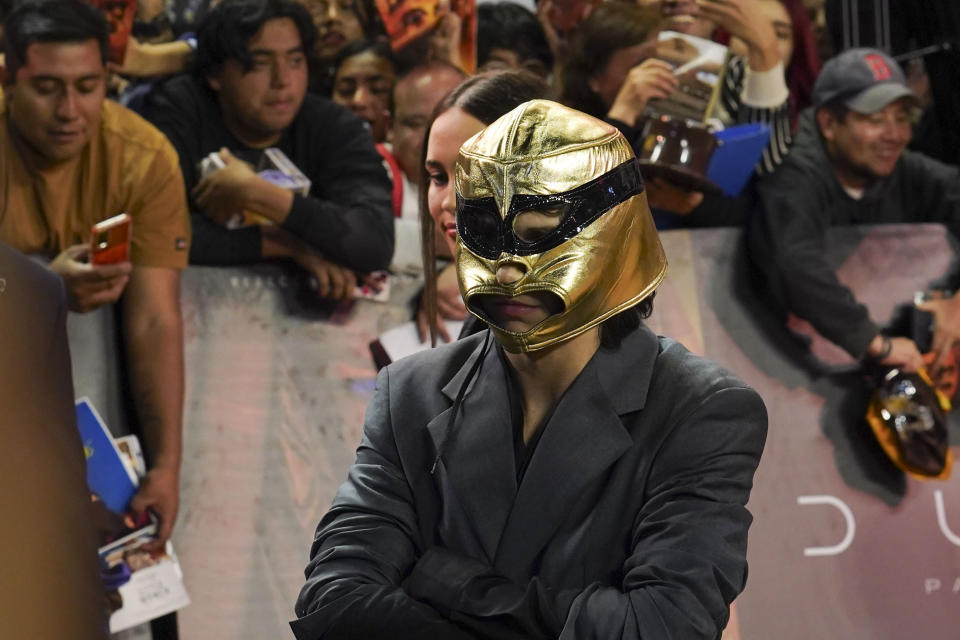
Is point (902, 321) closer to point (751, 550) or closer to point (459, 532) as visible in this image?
point (751, 550)

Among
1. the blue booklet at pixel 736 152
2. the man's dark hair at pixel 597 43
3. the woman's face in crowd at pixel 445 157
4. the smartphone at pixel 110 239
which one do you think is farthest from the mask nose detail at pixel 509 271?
the man's dark hair at pixel 597 43

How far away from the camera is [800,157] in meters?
4.30

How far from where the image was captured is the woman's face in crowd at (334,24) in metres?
4.03

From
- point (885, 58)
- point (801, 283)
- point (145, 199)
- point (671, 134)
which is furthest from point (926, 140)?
point (145, 199)

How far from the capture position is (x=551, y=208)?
1.65 m

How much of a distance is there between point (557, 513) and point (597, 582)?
0.35 feet

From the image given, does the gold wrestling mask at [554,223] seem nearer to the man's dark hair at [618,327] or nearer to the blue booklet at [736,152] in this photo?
the man's dark hair at [618,327]

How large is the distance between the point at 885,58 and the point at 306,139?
6.32ft

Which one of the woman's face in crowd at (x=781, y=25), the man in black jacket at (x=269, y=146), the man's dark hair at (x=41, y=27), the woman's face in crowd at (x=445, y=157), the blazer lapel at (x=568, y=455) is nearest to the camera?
the blazer lapel at (x=568, y=455)

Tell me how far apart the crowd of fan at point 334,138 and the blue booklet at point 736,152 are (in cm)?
10

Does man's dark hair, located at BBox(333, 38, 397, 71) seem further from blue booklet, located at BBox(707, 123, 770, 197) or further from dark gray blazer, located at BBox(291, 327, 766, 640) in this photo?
dark gray blazer, located at BBox(291, 327, 766, 640)

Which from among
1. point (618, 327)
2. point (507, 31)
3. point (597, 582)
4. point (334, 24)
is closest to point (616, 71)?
point (507, 31)

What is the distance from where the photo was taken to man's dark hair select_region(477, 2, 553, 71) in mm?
4195

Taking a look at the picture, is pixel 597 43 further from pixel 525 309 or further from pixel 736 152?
pixel 525 309
